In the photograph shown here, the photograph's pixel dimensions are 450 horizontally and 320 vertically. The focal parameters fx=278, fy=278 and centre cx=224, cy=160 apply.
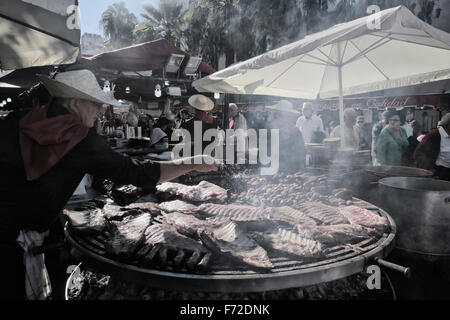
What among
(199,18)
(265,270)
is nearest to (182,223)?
(265,270)

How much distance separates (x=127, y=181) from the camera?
8.09 feet

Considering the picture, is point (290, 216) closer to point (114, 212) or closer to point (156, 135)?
point (114, 212)

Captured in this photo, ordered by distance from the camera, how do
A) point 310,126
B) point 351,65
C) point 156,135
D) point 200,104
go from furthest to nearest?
1. point 310,126
2. point 156,135
3. point 200,104
4. point 351,65

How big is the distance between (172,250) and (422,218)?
2637 millimetres

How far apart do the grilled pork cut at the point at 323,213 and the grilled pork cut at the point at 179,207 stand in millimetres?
1296

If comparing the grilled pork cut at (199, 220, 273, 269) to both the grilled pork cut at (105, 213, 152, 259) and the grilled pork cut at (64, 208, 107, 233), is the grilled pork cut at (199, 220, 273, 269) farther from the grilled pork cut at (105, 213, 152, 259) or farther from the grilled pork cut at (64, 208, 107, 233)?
the grilled pork cut at (64, 208, 107, 233)

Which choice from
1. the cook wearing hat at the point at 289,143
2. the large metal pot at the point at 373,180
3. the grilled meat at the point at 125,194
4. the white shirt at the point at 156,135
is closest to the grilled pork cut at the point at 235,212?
the grilled meat at the point at 125,194

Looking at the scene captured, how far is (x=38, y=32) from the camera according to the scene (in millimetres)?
3713

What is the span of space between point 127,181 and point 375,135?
7413 millimetres

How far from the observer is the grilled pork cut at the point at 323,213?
2.90 m

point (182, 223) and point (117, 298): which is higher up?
point (182, 223)

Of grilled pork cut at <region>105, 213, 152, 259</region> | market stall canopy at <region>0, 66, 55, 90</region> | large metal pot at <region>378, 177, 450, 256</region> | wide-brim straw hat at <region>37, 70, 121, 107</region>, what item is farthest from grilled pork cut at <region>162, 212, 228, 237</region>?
market stall canopy at <region>0, 66, 55, 90</region>

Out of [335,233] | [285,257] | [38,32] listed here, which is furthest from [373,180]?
[38,32]
